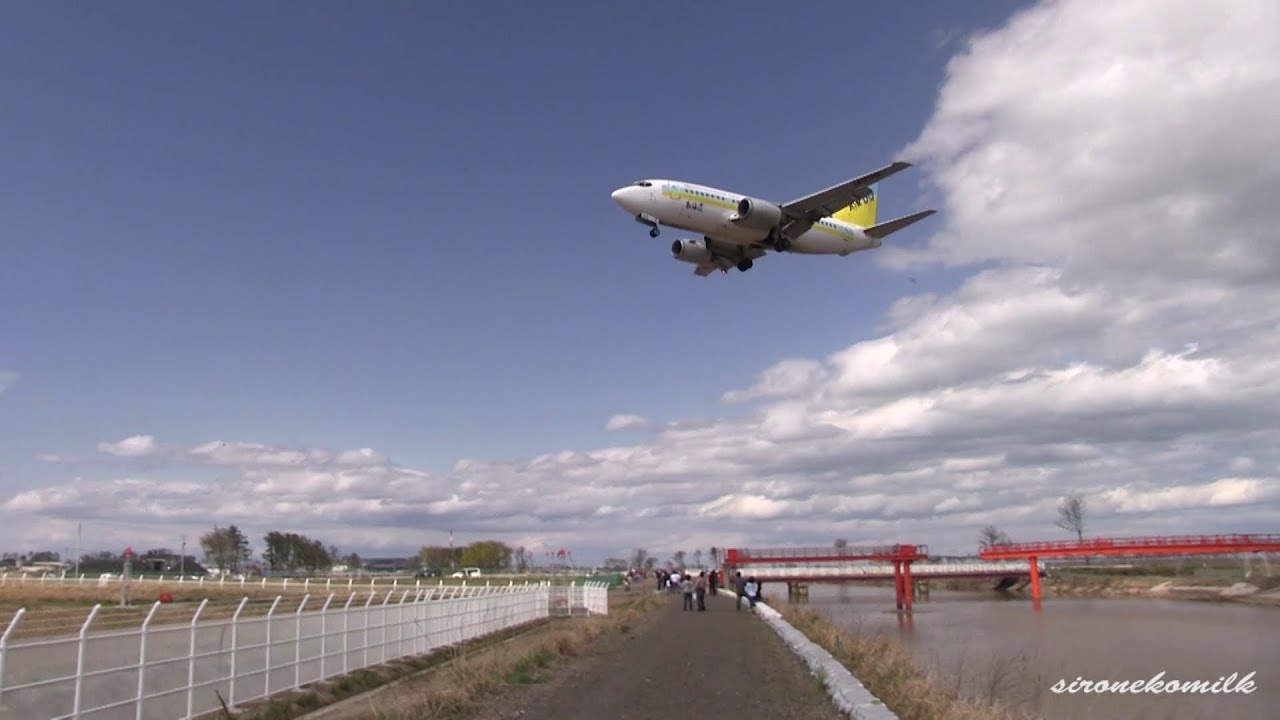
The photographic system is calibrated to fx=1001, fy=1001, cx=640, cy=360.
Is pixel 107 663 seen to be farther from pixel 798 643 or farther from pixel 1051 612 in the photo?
pixel 1051 612

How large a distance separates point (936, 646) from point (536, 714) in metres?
27.6

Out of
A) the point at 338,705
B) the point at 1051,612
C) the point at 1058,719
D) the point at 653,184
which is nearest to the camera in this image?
the point at 338,705

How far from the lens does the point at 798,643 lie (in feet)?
73.6

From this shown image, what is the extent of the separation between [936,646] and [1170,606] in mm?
44764

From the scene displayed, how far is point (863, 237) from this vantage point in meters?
38.3

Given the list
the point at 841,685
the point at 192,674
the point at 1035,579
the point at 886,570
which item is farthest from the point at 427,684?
the point at 886,570

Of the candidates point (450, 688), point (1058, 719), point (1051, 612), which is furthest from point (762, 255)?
point (1051, 612)

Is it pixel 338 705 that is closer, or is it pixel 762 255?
pixel 338 705

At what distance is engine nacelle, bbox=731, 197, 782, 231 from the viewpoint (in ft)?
104

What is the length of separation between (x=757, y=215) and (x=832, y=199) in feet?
8.24

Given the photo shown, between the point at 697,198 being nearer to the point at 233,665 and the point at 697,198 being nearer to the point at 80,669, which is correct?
the point at 233,665

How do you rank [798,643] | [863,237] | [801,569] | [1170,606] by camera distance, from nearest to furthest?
1. [798,643]
2. [863,237]
3. [1170,606]
4. [801,569]

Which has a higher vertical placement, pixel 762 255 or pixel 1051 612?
pixel 762 255

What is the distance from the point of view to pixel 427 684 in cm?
1680
